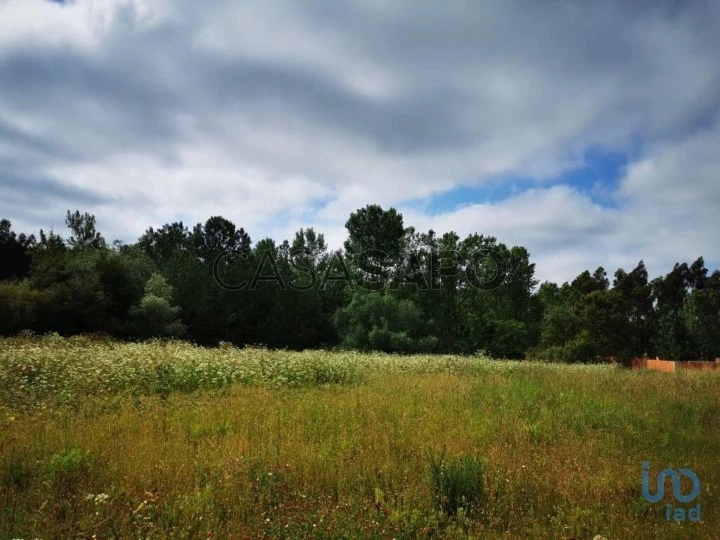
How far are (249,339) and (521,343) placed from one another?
26.4m

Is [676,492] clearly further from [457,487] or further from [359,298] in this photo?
[359,298]

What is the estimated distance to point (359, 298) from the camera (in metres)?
39.7

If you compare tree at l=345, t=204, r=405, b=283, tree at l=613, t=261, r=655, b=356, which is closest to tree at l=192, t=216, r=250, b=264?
tree at l=345, t=204, r=405, b=283

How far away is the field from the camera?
4641mm

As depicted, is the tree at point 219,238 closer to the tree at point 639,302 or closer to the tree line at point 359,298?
the tree line at point 359,298

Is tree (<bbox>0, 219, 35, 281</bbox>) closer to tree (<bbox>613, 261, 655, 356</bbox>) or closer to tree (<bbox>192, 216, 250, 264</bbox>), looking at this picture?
tree (<bbox>192, 216, 250, 264</bbox>)

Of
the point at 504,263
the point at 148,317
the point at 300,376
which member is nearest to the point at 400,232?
the point at 504,263

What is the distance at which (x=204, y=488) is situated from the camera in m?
5.30

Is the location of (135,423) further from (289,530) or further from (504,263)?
(504,263)

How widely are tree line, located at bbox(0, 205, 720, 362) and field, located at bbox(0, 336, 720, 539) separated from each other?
22502 mm

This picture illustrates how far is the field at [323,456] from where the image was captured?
464cm

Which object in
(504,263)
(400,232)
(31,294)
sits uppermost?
(400,232)

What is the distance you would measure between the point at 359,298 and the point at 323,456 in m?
33.4

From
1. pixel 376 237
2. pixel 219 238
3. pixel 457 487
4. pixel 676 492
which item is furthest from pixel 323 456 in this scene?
pixel 219 238
